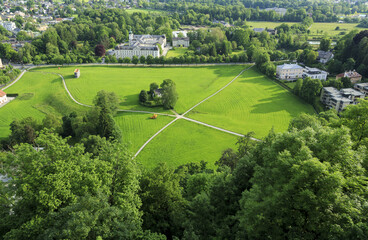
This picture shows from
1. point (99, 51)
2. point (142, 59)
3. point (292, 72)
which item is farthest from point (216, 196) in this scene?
point (99, 51)

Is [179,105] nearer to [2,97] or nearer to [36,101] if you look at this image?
[36,101]

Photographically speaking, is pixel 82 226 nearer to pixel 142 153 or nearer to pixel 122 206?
pixel 122 206

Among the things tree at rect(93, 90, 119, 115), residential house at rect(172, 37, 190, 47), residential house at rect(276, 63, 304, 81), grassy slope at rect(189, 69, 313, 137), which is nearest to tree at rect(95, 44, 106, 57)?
residential house at rect(172, 37, 190, 47)

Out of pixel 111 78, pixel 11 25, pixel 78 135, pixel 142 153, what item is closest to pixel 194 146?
pixel 142 153

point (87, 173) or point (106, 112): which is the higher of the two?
point (87, 173)

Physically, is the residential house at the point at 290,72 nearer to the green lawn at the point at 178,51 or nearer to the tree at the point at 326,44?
the tree at the point at 326,44

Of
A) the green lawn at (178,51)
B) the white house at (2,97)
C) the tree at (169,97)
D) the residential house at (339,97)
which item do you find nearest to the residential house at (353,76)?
the residential house at (339,97)
